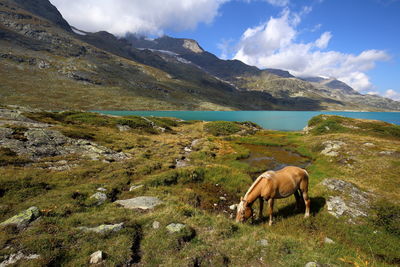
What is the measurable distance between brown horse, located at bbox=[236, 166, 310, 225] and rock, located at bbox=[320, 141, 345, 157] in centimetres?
2116

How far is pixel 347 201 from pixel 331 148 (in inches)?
843

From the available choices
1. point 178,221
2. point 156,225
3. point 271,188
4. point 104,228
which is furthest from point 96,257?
point 271,188

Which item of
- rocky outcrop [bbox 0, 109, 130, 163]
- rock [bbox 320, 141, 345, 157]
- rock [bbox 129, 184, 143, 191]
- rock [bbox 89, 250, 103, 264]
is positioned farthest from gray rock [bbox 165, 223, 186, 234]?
rock [bbox 320, 141, 345, 157]

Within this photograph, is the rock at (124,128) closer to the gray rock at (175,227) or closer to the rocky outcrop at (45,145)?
the rocky outcrop at (45,145)

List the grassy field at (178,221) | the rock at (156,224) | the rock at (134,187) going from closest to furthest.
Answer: the grassy field at (178,221), the rock at (156,224), the rock at (134,187)

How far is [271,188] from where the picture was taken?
9.67 meters

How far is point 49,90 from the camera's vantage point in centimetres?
15775

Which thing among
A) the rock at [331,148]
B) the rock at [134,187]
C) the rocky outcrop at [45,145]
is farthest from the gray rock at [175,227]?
the rock at [331,148]

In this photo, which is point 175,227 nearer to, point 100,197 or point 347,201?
point 100,197

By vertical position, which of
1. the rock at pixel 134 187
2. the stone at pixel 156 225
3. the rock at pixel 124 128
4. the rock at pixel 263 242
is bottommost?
the rock at pixel 124 128

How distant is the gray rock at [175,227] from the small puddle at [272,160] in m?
15.6

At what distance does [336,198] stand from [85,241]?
14372 millimetres

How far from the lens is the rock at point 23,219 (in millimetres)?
7155

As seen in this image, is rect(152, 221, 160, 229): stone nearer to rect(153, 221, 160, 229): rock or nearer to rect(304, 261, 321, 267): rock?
rect(153, 221, 160, 229): rock
